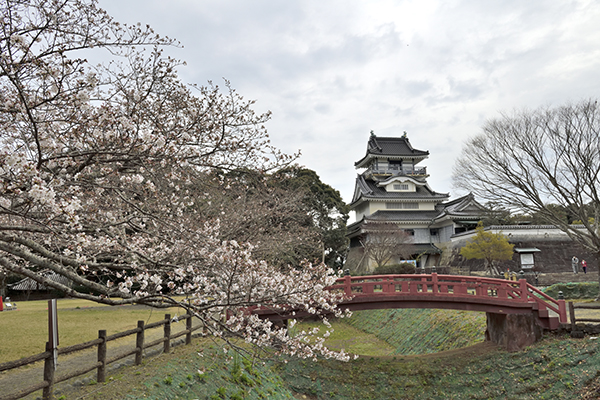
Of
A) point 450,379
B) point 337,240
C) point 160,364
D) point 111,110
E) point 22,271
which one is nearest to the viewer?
point 22,271

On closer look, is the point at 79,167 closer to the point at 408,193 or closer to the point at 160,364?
the point at 160,364

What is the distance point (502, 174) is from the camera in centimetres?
1584

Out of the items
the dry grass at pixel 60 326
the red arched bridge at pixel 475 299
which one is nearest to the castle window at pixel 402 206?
the red arched bridge at pixel 475 299

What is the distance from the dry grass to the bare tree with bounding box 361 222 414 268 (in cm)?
1688

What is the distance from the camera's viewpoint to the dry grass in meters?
9.12

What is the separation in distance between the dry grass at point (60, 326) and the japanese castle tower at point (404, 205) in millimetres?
21724

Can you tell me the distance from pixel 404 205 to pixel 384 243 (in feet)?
38.3

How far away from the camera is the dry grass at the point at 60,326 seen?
29.9ft

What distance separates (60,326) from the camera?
12.3 metres

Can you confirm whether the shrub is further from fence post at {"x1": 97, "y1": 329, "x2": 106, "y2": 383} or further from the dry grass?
fence post at {"x1": 97, "y1": 329, "x2": 106, "y2": 383}

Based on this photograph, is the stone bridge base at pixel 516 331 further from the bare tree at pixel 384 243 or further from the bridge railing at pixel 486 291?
the bare tree at pixel 384 243

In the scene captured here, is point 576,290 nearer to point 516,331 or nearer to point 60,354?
point 516,331

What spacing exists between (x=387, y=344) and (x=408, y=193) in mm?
25205

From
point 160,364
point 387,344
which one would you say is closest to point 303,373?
point 160,364
